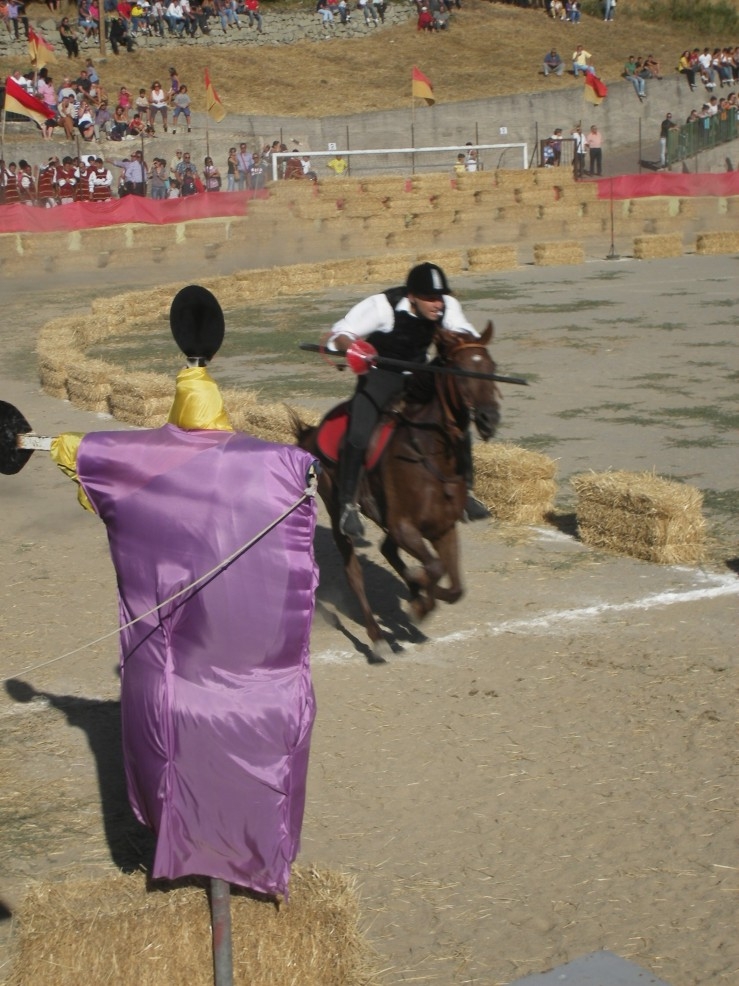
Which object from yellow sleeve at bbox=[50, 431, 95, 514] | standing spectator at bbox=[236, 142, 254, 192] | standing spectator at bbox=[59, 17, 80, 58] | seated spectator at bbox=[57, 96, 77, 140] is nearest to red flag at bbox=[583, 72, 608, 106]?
standing spectator at bbox=[236, 142, 254, 192]

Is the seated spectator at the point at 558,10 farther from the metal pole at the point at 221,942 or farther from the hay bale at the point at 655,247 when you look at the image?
the metal pole at the point at 221,942

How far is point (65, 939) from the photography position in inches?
174

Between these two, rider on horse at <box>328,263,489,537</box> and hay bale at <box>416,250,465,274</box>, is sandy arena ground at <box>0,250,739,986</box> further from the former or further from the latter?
hay bale at <box>416,250,465,274</box>

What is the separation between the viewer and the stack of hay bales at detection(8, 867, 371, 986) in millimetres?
4426

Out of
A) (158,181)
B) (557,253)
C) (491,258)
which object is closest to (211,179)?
(158,181)

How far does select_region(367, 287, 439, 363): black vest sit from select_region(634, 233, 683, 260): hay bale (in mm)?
25897

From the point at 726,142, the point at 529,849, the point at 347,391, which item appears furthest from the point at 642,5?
the point at 529,849

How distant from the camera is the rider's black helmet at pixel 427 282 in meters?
8.10

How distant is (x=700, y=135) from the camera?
48844mm

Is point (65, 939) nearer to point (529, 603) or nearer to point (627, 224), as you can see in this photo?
point (529, 603)

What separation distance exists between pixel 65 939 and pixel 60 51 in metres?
50.3

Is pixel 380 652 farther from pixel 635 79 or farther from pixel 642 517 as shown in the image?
pixel 635 79

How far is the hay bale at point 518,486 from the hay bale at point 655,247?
902 inches

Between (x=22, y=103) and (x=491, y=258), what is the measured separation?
14.4m
